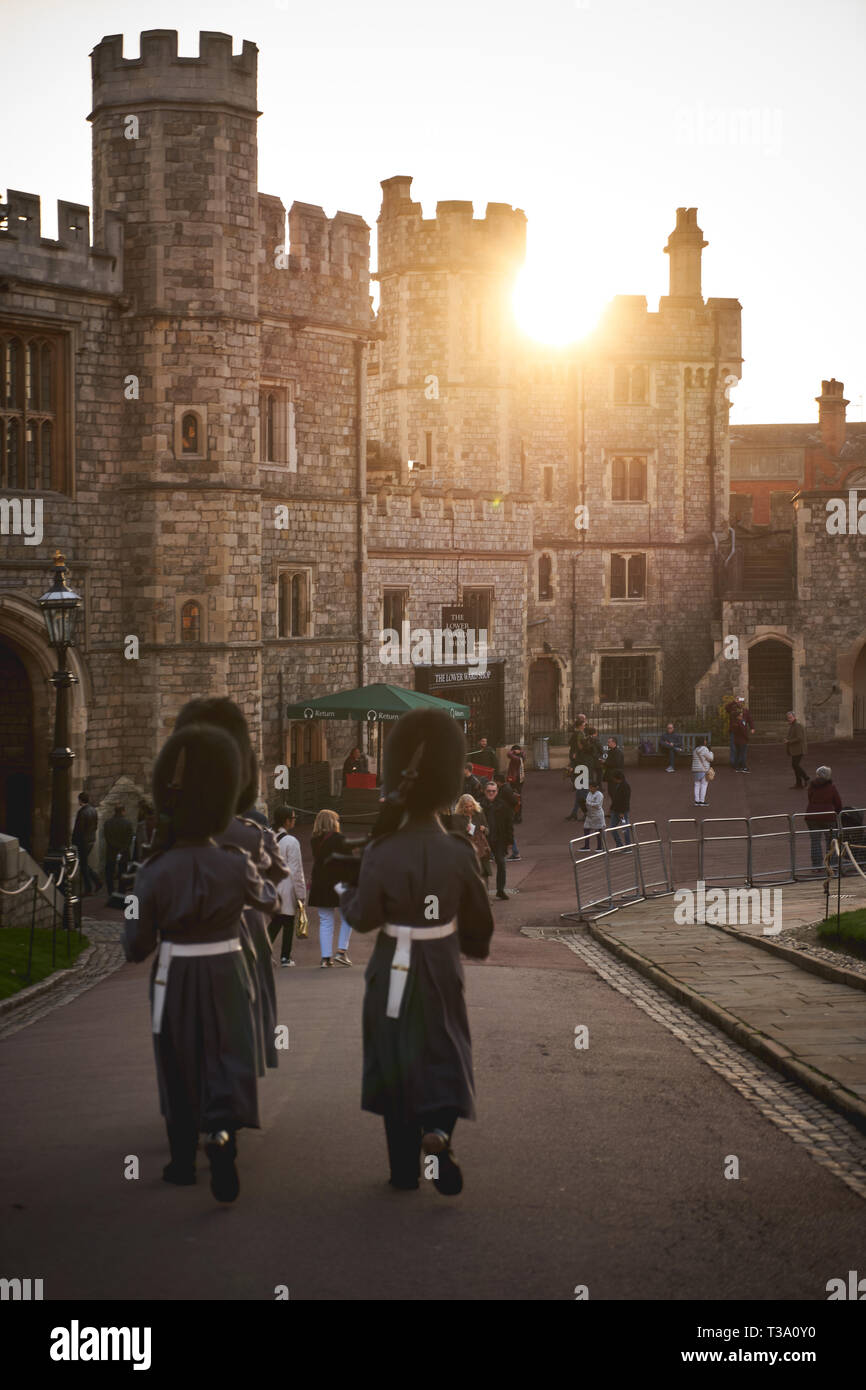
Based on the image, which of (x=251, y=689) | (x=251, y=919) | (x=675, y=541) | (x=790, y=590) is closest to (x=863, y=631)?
(x=790, y=590)

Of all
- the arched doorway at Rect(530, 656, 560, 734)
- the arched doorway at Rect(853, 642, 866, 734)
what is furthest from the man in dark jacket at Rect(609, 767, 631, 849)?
the arched doorway at Rect(530, 656, 560, 734)

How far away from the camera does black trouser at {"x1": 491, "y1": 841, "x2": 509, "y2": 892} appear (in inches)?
711

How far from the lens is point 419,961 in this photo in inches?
255

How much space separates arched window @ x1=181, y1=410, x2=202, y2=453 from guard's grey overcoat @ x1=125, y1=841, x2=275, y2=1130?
17988 mm

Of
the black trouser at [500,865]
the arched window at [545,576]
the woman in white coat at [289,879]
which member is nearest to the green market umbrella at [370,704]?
the black trouser at [500,865]

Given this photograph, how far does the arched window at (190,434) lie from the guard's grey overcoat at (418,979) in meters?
18.0

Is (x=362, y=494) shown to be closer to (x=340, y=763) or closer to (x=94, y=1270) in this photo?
(x=340, y=763)

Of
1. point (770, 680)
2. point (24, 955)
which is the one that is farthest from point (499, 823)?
point (770, 680)

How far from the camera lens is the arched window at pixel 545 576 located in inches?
1671

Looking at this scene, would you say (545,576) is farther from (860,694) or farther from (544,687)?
(860,694)

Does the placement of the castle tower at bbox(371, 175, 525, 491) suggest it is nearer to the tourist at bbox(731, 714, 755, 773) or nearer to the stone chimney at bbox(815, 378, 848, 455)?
the tourist at bbox(731, 714, 755, 773)

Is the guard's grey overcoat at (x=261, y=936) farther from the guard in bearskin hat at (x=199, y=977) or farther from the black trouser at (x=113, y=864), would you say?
the black trouser at (x=113, y=864)

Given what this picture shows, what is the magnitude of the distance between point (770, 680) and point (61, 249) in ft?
75.9
